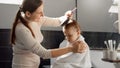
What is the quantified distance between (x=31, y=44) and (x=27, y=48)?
0.20 feet

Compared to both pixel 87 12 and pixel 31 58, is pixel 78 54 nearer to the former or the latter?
pixel 31 58

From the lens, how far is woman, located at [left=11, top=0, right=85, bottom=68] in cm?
127

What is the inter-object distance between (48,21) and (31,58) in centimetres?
37

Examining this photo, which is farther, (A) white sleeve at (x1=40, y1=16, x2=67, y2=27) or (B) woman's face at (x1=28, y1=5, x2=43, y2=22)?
(A) white sleeve at (x1=40, y1=16, x2=67, y2=27)

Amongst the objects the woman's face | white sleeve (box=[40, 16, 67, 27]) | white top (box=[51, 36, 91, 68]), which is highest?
the woman's face

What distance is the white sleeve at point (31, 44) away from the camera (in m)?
1.26

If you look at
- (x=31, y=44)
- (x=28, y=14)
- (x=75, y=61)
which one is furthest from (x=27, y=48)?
(x=75, y=61)

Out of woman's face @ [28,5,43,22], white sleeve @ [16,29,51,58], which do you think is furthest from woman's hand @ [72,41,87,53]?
woman's face @ [28,5,43,22]

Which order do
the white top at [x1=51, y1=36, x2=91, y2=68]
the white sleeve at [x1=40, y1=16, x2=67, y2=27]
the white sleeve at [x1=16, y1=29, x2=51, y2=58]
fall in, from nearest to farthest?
the white sleeve at [x1=16, y1=29, x2=51, y2=58]
the white top at [x1=51, y1=36, x2=91, y2=68]
the white sleeve at [x1=40, y1=16, x2=67, y2=27]

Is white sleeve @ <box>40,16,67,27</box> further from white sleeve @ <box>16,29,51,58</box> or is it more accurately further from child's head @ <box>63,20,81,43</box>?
white sleeve @ <box>16,29,51,58</box>

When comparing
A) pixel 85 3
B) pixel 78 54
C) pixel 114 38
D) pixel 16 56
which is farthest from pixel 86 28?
pixel 16 56

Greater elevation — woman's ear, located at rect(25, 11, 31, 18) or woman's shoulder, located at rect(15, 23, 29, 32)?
woman's ear, located at rect(25, 11, 31, 18)

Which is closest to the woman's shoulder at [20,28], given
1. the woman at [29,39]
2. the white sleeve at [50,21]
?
the woman at [29,39]

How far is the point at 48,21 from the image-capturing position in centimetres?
164
